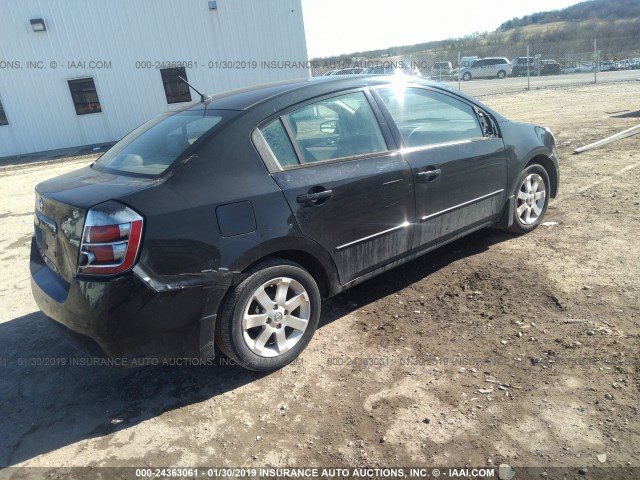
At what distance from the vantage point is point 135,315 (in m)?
2.43

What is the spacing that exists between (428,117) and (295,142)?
4.55 ft

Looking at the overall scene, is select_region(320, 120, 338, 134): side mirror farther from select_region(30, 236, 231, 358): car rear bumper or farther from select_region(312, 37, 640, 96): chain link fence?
select_region(312, 37, 640, 96): chain link fence

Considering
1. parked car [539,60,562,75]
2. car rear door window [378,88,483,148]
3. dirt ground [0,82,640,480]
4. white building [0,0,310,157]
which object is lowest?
dirt ground [0,82,640,480]

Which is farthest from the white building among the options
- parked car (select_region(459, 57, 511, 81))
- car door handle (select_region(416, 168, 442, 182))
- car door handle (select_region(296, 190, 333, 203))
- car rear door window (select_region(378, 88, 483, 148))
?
parked car (select_region(459, 57, 511, 81))

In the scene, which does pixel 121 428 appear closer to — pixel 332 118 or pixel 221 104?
pixel 221 104

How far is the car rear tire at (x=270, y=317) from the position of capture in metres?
2.71

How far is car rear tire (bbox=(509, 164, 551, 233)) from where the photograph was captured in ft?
14.7

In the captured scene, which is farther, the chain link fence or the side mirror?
the chain link fence

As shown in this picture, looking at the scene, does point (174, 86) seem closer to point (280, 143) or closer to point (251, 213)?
point (280, 143)

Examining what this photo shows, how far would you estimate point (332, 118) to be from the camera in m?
3.29

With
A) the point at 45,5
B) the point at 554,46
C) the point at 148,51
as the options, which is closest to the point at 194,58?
the point at 148,51

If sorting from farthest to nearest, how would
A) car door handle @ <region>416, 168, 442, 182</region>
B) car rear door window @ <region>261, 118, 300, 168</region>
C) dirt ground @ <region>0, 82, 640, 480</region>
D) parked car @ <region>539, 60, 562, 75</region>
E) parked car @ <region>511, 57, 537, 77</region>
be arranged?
1. parked car @ <region>511, 57, 537, 77</region>
2. parked car @ <region>539, 60, 562, 75</region>
3. car door handle @ <region>416, 168, 442, 182</region>
4. car rear door window @ <region>261, 118, 300, 168</region>
5. dirt ground @ <region>0, 82, 640, 480</region>

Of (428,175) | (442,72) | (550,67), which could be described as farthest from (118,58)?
(550,67)

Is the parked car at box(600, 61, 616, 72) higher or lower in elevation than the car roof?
lower
